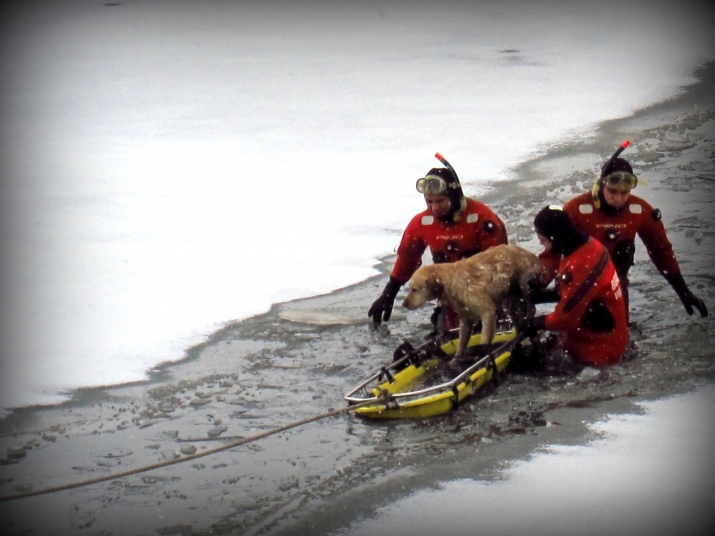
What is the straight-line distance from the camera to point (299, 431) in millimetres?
5750

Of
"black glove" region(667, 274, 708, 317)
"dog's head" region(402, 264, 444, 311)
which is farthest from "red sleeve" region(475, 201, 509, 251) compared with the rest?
"black glove" region(667, 274, 708, 317)

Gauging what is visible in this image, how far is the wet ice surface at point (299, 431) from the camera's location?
479 centimetres

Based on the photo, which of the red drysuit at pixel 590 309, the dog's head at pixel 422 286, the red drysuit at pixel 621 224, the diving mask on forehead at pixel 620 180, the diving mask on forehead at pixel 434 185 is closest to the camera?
the red drysuit at pixel 590 309

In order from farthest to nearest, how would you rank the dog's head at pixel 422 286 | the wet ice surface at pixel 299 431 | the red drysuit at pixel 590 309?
the dog's head at pixel 422 286 → the red drysuit at pixel 590 309 → the wet ice surface at pixel 299 431

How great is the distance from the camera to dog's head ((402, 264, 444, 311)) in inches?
247

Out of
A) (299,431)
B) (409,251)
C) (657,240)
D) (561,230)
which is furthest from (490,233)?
(299,431)

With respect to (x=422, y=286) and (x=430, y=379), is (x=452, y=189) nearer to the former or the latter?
(x=422, y=286)

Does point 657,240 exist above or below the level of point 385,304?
above

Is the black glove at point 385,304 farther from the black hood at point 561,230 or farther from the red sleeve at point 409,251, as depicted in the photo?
the black hood at point 561,230

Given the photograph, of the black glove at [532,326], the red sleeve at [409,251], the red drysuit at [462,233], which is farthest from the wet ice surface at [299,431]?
the red drysuit at [462,233]

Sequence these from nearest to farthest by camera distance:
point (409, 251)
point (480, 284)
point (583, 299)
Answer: point (583, 299), point (480, 284), point (409, 251)

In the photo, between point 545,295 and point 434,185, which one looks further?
point 434,185

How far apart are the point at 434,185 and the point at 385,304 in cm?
106

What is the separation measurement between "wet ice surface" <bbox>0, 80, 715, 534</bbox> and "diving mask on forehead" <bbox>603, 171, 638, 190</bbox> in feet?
3.70
